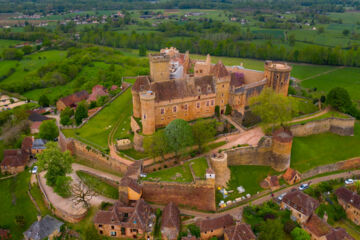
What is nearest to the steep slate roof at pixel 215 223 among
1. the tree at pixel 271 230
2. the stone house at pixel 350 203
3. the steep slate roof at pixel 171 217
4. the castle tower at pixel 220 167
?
the steep slate roof at pixel 171 217

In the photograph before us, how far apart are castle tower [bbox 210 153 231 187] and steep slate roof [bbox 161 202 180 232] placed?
997 centimetres

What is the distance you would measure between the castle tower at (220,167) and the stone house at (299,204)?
10914 millimetres

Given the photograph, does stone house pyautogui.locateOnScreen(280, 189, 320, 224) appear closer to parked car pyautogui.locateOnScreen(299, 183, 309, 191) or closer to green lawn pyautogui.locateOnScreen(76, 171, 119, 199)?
parked car pyautogui.locateOnScreen(299, 183, 309, 191)

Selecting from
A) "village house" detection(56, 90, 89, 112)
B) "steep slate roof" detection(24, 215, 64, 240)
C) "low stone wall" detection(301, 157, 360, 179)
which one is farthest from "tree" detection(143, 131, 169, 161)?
"village house" detection(56, 90, 89, 112)

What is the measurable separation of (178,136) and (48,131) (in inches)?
1415

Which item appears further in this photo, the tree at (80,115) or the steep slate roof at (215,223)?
the tree at (80,115)

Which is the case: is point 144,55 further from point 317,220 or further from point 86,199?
point 317,220

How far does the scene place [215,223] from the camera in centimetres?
4803

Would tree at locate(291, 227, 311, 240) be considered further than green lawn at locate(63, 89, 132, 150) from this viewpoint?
No

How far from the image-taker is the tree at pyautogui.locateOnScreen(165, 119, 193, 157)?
5656cm

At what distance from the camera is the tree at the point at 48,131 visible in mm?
73875

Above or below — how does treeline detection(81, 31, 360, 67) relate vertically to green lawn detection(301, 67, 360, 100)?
above

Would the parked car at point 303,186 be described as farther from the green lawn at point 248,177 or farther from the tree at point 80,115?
the tree at point 80,115

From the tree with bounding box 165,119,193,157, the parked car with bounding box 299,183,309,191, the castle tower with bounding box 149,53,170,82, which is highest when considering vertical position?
the castle tower with bounding box 149,53,170,82
